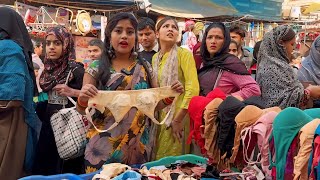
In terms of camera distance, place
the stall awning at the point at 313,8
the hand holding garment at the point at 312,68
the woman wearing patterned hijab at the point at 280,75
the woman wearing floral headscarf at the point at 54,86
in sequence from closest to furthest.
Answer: the woman wearing patterned hijab at the point at 280,75, the woman wearing floral headscarf at the point at 54,86, the hand holding garment at the point at 312,68, the stall awning at the point at 313,8

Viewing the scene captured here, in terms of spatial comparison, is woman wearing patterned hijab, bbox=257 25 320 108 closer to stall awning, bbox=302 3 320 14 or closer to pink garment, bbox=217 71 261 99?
pink garment, bbox=217 71 261 99

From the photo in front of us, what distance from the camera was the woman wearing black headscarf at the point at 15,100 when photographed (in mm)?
2551

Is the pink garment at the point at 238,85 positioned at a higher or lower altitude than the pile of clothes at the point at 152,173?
higher

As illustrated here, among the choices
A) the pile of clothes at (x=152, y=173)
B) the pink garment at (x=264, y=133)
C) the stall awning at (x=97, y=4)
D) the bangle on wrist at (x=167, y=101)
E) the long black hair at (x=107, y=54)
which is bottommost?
the pile of clothes at (x=152, y=173)

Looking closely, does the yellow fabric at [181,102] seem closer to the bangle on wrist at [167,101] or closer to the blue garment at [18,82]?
the bangle on wrist at [167,101]

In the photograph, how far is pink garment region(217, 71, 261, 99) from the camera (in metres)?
2.55

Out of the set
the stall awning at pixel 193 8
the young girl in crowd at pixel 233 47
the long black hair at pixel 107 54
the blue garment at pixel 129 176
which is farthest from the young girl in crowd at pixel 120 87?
the stall awning at pixel 193 8

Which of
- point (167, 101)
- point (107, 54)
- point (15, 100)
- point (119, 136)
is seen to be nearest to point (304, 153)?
point (167, 101)

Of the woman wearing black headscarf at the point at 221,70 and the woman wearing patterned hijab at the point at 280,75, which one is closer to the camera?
the woman wearing patterned hijab at the point at 280,75

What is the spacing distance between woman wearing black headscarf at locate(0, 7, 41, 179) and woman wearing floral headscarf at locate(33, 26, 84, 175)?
168 mm

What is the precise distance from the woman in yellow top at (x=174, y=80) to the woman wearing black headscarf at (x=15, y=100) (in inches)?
38.7

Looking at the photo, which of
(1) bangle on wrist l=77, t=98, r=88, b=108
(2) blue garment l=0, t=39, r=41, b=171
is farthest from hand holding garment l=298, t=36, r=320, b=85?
(2) blue garment l=0, t=39, r=41, b=171

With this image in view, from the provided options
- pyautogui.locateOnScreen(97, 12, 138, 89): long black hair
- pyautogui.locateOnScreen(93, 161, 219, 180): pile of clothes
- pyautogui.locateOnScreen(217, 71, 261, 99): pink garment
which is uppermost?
pyautogui.locateOnScreen(97, 12, 138, 89): long black hair

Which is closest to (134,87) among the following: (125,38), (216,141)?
(125,38)
